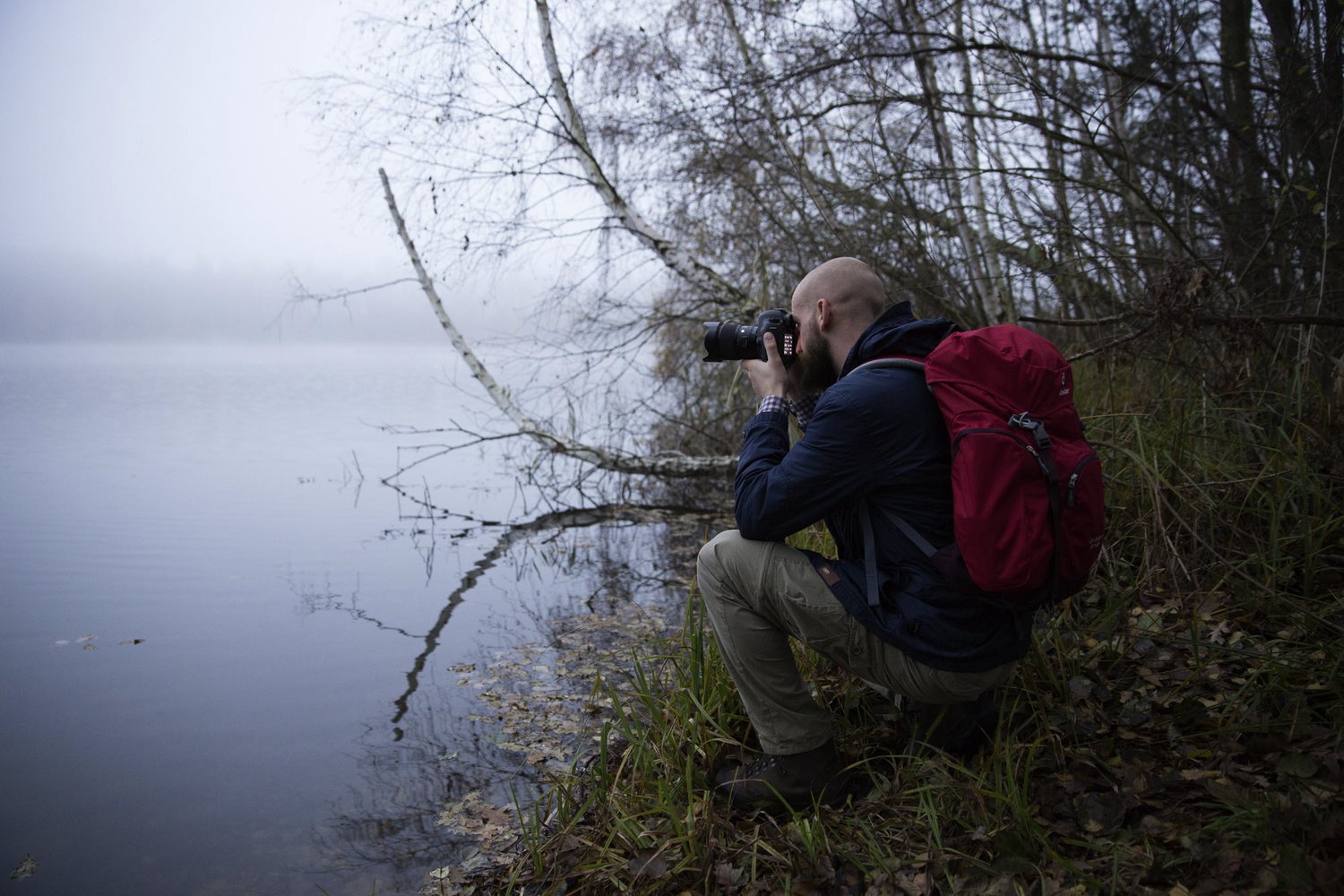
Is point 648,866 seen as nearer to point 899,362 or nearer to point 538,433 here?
point 899,362

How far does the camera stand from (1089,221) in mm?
4219

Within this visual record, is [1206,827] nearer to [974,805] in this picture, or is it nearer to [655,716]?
[974,805]

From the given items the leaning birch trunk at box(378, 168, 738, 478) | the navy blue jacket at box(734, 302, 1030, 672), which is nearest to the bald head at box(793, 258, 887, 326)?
the navy blue jacket at box(734, 302, 1030, 672)

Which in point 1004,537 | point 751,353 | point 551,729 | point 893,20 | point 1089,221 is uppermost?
point 893,20

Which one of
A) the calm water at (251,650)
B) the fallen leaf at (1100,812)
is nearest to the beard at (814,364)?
the fallen leaf at (1100,812)

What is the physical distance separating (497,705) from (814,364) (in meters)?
1.96

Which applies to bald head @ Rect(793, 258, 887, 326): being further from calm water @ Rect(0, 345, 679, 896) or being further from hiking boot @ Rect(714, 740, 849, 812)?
calm water @ Rect(0, 345, 679, 896)

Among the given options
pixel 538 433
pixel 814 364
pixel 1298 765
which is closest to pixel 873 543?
pixel 814 364

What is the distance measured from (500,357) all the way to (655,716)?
4.41m

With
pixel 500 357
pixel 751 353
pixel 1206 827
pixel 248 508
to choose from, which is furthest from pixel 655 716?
pixel 248 508

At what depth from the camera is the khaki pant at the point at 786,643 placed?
2016 millimetres

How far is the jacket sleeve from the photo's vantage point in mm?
1928

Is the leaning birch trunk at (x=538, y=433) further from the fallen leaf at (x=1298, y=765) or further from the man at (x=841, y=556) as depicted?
the fallen leaf at (x=1298, y=765)

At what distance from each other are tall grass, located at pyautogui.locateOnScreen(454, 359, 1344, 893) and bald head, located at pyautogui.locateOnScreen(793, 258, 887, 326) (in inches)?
43.1
